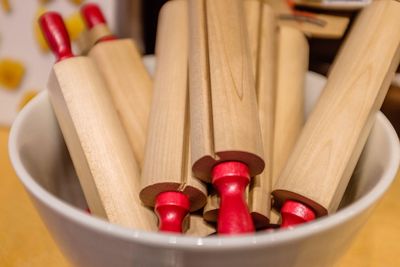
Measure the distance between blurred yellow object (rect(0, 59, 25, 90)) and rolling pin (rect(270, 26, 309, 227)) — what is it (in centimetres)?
28

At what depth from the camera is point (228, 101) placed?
0.36m

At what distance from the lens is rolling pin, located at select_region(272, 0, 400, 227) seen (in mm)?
348

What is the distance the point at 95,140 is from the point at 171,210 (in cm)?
8

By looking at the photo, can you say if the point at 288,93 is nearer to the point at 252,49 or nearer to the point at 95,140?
the point at 252,49

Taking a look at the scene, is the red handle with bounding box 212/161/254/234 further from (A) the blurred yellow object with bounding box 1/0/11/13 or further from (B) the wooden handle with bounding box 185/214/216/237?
(A) the blurred yellow object with bounding box 1/0/11/13

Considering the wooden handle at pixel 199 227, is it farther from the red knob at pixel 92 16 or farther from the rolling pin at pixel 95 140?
the red knob at pixel 92 16

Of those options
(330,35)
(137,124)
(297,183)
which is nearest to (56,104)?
(137,124)

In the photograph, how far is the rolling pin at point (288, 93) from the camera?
42cm

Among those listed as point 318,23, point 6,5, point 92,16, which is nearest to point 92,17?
point 92,16

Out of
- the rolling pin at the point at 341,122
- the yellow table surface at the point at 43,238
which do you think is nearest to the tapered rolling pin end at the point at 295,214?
the rolling pin at the point at 341,122

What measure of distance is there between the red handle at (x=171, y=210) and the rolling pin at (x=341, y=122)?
6cm

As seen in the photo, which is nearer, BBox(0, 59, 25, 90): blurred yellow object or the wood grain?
the wood grain

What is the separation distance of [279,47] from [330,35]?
112mm

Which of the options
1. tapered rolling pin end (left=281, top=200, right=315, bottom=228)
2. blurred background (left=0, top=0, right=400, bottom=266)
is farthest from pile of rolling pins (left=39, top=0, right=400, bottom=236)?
blurred background (left=0, top=0, right=400, bottom=266)
